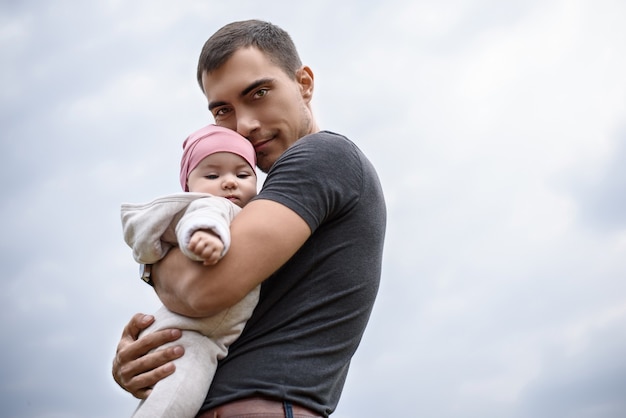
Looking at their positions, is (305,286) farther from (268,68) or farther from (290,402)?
(268,68)

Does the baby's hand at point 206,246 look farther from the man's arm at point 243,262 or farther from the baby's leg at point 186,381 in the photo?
the baby's leg at point 186,381

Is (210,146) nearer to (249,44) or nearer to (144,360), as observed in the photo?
(249,44)

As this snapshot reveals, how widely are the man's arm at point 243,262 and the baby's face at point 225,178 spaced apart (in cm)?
45

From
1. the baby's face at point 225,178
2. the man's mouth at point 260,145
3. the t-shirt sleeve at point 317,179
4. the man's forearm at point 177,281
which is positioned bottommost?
the man's forearm at point 177,281

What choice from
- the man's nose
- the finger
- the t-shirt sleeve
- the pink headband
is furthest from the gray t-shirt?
the man's nose

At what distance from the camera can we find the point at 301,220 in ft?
8.67

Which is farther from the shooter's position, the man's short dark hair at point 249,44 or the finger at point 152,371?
the man's short dark hair at point 249,44

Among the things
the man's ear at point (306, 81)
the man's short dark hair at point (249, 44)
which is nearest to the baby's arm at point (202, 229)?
the man's short dark hair at point (249, 44)

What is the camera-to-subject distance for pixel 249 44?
11.6 feet

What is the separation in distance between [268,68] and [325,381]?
1608 mm

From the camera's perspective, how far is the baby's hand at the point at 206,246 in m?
2.45

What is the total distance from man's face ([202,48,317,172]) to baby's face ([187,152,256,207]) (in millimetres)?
351

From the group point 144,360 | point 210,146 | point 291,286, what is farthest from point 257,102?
point 144,360

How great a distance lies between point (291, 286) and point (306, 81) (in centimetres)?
152
